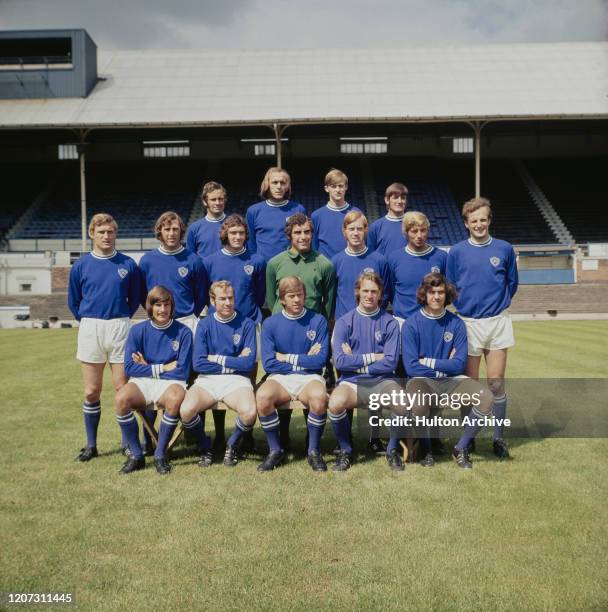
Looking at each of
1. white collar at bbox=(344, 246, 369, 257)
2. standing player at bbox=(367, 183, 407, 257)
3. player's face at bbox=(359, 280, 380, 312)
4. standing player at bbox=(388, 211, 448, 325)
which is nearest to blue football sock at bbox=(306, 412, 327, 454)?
player's face at bbox=(359, 280, 380, 312)

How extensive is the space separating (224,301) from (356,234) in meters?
1.30

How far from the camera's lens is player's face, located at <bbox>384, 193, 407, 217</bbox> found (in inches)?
235

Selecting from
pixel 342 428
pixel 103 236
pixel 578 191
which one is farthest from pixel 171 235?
pixel 578 191

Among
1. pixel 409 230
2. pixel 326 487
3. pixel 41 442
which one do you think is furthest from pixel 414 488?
pixel 41 442

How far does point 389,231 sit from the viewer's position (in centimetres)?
621

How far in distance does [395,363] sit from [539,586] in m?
2.35

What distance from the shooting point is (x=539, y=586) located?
3.01m

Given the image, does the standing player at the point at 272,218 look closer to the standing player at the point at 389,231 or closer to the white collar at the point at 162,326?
the standing player at the point at 389,231

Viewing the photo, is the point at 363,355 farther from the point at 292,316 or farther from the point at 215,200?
the point at 215,200

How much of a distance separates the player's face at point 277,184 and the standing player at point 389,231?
963 mm

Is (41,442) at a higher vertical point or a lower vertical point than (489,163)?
lower

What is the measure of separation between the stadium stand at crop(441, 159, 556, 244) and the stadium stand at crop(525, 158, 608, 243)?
1119mm

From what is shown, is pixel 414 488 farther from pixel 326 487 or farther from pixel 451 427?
pixel 451 427

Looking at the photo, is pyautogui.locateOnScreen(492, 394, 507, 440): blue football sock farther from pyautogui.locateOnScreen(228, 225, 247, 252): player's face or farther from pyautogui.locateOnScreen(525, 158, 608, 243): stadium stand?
pyautogui.locateOnScreen(525, 158, 608, 243): stadium stand
